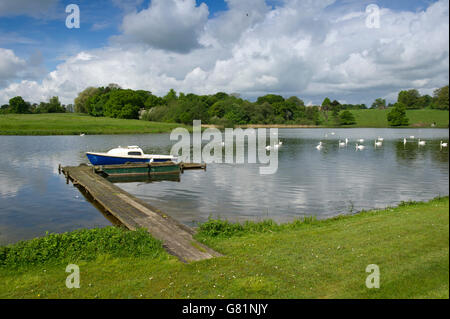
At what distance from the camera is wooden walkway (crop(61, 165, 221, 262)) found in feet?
37.2

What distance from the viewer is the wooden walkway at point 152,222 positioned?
11.3 metres

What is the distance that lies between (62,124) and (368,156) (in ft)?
303

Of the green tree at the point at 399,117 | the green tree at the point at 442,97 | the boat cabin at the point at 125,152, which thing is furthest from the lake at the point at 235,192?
the green tree at the point at 399,117

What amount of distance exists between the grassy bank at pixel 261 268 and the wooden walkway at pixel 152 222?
649 millimetres

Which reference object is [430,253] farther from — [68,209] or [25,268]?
[68,209]

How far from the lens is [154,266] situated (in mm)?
9820

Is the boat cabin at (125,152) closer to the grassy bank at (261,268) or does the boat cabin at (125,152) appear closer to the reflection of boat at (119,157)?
the reflection of boat at (119,157)

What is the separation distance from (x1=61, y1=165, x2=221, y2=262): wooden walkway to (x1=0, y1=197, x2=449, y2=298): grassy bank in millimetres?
649

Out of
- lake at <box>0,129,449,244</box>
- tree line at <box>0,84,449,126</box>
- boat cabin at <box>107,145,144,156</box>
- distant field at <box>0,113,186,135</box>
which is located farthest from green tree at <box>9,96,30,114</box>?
boat cabin at <box>107,145,144,156</box>

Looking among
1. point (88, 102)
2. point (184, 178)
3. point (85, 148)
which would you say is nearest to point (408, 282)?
point (184, 178)

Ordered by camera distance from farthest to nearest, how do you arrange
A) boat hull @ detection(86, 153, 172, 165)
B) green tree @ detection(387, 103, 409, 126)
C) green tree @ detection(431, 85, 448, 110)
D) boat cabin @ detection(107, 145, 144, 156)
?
green tree @ detection(387, 103, 409, 126) → boat cabin @ detection(107, 145, 144, 156) → boat hull @ detection(86, 153, 172, 165) → green tree @ detection(431, 85, 448, 110)

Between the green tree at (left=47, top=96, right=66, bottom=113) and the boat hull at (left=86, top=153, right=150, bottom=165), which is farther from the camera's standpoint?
the green tree at (left=47, top=96, right=66, bottom=113)

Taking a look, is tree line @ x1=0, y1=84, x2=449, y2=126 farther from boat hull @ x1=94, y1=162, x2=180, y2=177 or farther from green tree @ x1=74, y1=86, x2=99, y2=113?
boat hull @ x1=94, y1=162, x2=180, y2=177

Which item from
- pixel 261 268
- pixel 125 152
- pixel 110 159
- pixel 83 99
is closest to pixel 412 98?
pixel 125 152
